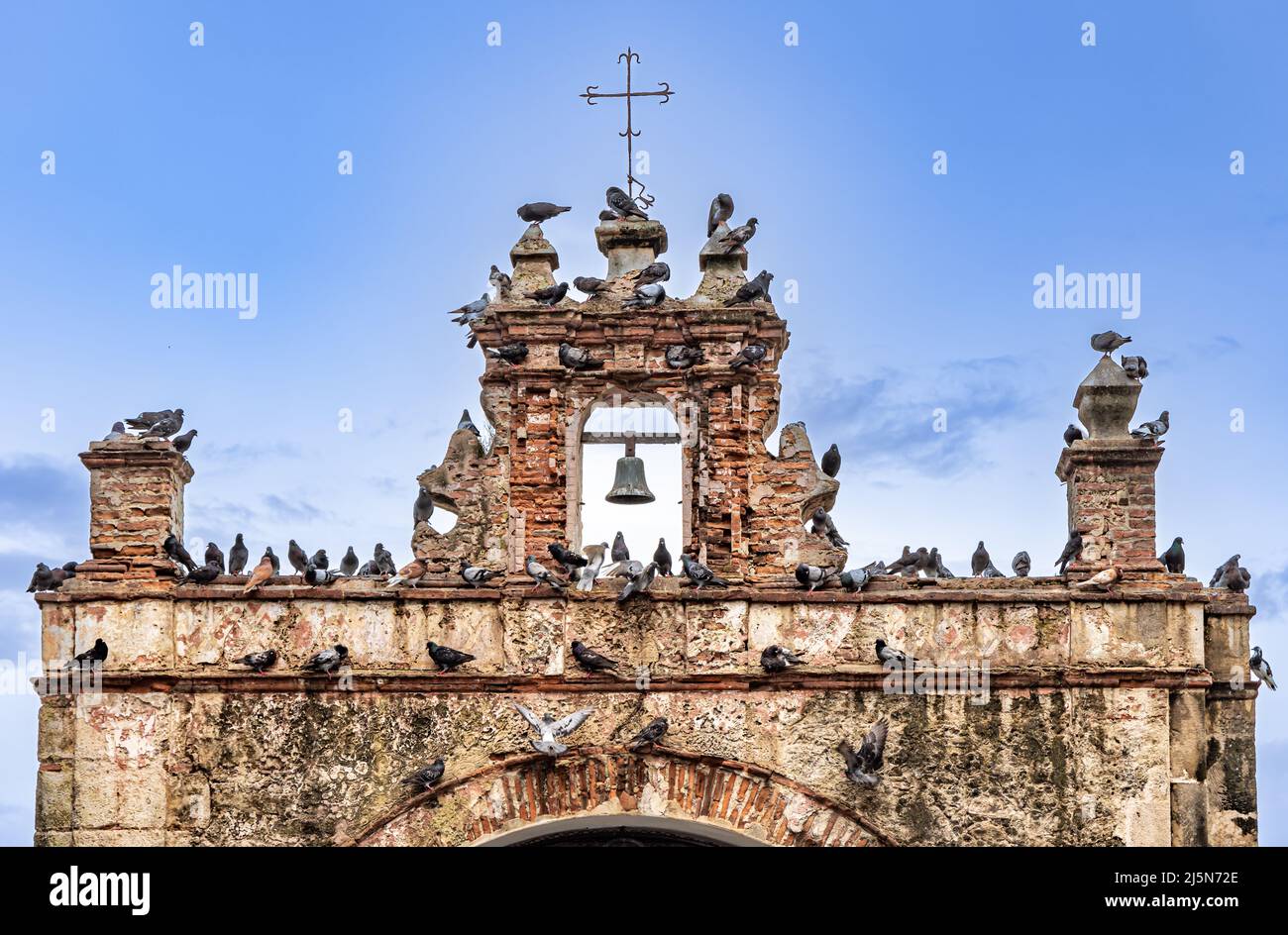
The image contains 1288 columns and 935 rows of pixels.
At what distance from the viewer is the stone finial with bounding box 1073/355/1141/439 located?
20562 mm

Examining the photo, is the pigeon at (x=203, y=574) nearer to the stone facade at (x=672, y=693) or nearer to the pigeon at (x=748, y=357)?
the stone facade at (x=672, y=693)

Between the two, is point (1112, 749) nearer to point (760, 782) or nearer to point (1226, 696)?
point (1226, 696)

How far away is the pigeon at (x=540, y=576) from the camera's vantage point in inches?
792

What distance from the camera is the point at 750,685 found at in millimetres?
20078

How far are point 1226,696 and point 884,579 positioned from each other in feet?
8.21

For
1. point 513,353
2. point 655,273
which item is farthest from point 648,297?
point 513,353

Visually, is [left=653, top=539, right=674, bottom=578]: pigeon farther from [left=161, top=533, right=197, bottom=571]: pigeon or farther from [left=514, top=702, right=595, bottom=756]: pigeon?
[left=161, top=533, right=197, bottom=571]: pigeon

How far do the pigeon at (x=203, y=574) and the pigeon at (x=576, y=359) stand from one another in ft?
9.38

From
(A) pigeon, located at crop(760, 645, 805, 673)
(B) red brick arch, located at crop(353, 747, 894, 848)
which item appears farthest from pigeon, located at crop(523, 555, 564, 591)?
(A) pigeon, located at crop(760, 645, 805, 673)

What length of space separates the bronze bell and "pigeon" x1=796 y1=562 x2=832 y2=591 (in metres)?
1.74

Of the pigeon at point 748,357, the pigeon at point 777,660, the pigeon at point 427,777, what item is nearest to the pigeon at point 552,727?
the pigeon at point 427,777

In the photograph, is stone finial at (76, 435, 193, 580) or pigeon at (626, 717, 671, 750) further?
stone finial at (76, 435, 193, 580)
